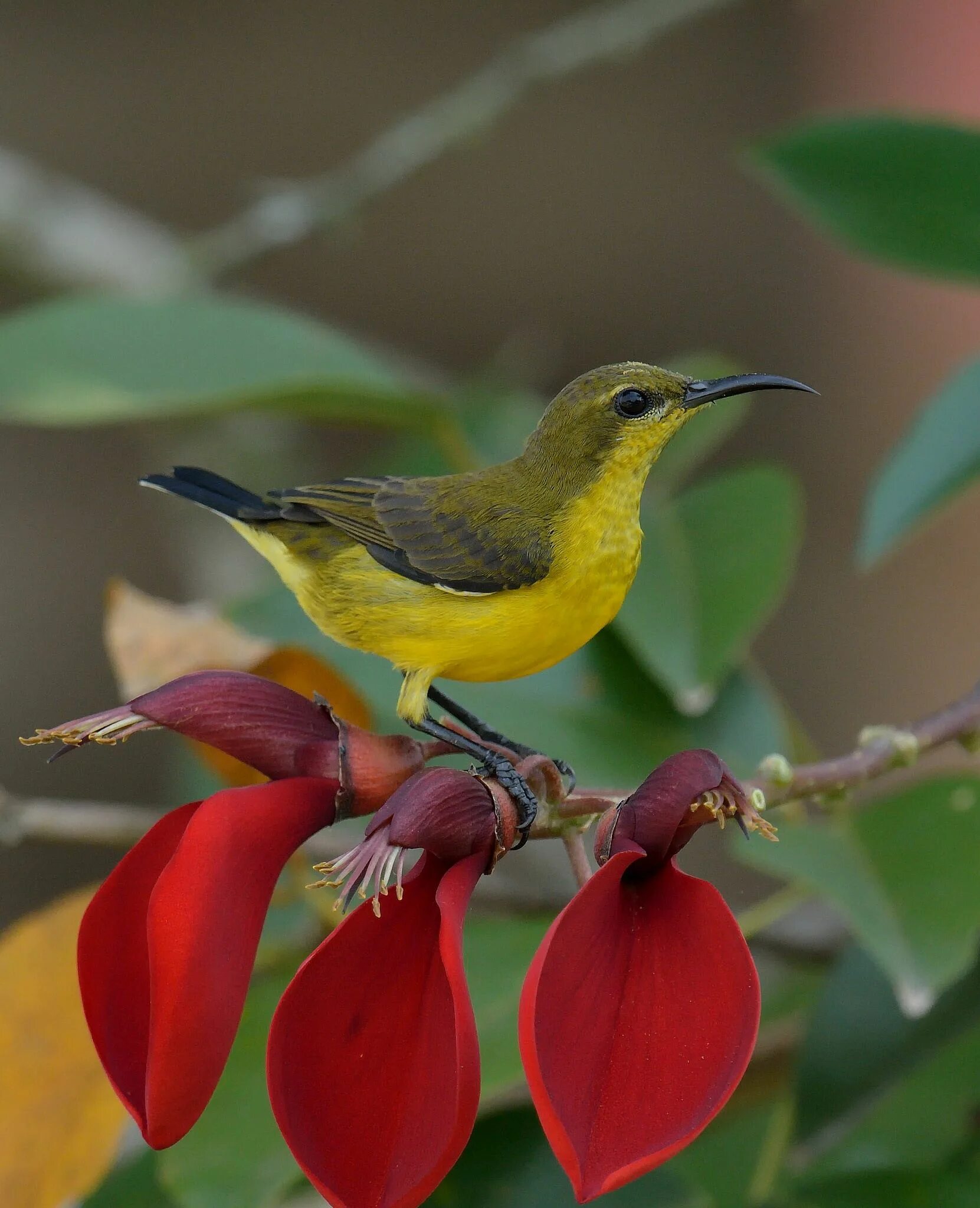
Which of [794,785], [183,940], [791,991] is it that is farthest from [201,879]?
[791,991]

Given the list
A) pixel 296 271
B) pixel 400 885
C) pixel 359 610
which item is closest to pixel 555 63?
pixel 359 610

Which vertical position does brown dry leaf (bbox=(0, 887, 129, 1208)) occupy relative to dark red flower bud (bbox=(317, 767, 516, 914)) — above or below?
below

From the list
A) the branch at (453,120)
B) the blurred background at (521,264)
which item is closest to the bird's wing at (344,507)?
the branch at (453,120)

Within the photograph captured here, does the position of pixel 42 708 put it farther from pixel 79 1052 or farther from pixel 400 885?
pixel 400 885

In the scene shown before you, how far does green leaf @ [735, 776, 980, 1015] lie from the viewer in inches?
32.4

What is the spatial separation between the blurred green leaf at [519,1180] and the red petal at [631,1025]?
610mm

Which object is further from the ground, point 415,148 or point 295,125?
point 415,148

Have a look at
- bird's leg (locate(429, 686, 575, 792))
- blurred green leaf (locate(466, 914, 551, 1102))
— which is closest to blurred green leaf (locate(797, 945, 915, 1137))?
blurred green leaf (locate(466, 914, 551, 1102))

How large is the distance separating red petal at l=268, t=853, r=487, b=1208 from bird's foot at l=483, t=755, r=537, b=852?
0.05 metres

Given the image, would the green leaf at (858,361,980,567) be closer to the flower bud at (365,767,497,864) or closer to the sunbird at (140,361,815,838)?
the sunbird at (140,361,815,838)

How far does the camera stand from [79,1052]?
39.4 inches

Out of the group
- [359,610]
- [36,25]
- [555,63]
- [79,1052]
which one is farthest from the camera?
[36,25]

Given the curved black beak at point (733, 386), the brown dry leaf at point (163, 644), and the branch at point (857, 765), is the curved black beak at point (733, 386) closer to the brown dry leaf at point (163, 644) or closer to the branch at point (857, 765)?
the branch at point (857, 765)

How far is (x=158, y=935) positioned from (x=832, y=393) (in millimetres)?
2907
